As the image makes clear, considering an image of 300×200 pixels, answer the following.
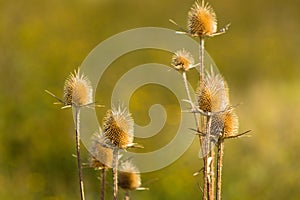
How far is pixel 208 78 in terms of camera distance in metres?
2.33

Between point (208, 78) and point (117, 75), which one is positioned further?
point (117, 75)

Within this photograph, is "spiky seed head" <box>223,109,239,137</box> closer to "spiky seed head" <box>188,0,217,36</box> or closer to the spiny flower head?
the spiny flower head

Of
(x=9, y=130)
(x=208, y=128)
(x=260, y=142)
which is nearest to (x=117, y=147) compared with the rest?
(x=208, y=128)

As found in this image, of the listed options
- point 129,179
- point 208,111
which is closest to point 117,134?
point 208,111

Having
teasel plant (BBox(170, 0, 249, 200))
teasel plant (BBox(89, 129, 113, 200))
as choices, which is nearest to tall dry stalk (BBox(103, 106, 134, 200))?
teasel plant (BBox(89, 129, 113, 200))

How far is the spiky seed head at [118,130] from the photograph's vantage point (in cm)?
225

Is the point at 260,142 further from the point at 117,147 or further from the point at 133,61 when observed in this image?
the point at 117,147

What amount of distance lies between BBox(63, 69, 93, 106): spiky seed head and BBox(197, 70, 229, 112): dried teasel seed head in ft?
1.22

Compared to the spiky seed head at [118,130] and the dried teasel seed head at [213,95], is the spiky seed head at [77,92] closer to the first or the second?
the spiky seed head at [118,130]

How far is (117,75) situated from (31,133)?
98.0 inches

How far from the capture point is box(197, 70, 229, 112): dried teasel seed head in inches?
88.2

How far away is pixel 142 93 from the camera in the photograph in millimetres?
8133

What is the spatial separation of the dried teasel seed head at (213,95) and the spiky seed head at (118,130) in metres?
0.24

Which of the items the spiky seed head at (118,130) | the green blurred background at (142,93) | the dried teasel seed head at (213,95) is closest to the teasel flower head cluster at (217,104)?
the dried teasel seed head at (213,95)
